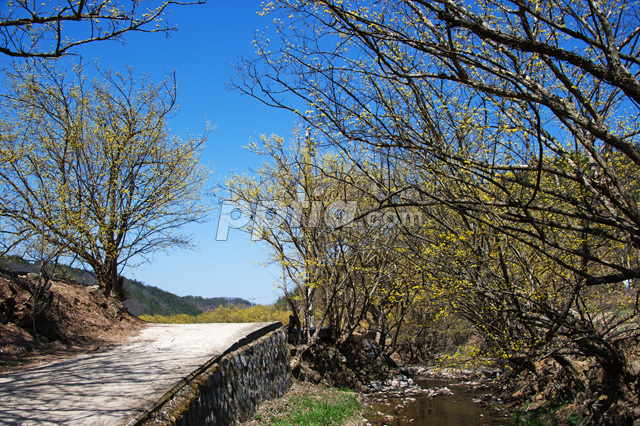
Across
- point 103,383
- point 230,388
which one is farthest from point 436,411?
point 103,383

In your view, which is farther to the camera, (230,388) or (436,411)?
(436,411)

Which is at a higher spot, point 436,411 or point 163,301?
point 163,301

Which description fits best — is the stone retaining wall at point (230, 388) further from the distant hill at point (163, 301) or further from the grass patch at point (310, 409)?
the distant hill at point (163, 301)

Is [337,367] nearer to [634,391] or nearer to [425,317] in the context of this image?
[425,317]

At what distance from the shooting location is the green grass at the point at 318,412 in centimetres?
709

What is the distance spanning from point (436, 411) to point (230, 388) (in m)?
6.09

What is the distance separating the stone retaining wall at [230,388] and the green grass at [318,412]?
52cm

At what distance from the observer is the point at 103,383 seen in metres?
4.79

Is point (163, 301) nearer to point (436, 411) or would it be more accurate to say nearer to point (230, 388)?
point (436, 411)

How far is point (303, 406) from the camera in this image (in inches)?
327

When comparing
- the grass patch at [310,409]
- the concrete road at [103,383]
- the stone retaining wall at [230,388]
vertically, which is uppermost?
the concrete road at [103,383]

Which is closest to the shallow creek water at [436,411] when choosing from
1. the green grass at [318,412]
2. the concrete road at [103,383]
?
the green grass at [318,412]

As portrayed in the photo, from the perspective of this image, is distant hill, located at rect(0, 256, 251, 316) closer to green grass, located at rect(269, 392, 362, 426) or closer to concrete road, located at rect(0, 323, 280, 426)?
green grass, located at rect(269, 392, 362, 426)

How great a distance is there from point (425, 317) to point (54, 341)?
1367 centimetres
